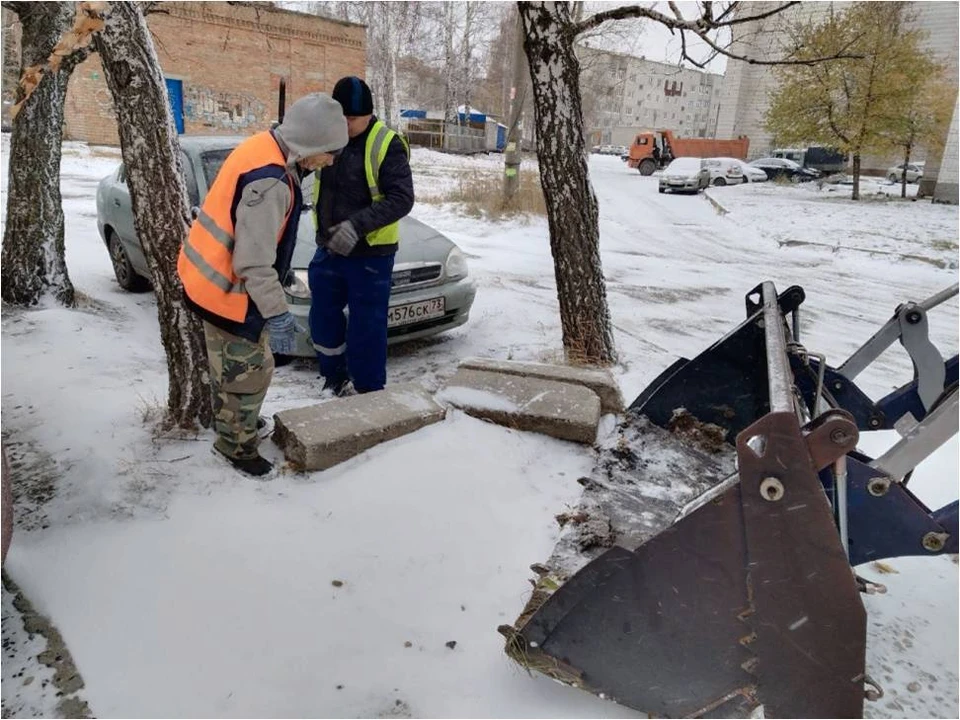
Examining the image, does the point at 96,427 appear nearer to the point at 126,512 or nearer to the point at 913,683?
the point at 126,512

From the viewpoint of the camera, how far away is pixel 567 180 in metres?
4.24

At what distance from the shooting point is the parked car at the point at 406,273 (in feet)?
14.2

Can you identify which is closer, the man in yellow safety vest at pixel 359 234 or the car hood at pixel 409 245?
the man in yellow safety vest at pixel 359 234

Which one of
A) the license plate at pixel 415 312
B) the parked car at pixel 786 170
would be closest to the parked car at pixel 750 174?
the parked car at pixel 786 170

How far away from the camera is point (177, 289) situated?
289 centimetres

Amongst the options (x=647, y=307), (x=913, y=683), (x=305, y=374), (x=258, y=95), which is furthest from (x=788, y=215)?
(x=258, y=95)

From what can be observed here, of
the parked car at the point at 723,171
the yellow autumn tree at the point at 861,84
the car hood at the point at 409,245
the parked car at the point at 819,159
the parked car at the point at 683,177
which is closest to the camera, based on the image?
the car hood at the point at 409,245

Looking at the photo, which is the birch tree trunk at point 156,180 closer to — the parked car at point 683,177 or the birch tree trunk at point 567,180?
the birch tree trunk at point 567,180

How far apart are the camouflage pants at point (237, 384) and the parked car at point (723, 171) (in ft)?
88.4

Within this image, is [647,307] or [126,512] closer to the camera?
[126,512]

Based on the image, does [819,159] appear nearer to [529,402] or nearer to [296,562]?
[529,402]

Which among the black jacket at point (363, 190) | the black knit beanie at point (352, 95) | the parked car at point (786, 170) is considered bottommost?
the black jacket at point (363, 190)

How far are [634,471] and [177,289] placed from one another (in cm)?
223

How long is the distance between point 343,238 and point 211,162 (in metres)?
2.43
